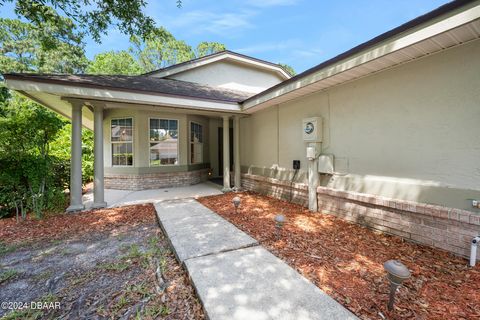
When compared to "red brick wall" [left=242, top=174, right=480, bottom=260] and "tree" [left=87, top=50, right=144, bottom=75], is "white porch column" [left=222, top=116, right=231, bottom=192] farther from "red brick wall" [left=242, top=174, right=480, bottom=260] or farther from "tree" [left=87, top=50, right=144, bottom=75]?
"tree" [left=87, top=50, right=144, bottom=75]

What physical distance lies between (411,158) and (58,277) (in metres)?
5.49

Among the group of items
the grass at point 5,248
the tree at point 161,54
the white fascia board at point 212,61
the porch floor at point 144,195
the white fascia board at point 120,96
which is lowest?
the grass at point 5,248

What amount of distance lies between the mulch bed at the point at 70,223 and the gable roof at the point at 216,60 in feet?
23.0

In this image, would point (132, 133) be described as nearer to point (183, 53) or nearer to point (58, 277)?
point (58, 277)

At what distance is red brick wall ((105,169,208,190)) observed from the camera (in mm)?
8088

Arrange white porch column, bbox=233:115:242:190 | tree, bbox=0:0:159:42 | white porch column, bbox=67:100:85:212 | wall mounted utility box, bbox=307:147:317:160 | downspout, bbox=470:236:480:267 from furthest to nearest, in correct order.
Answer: white porch column, bbox=233:115:242:190, white porch column, bbox=67:100:85:212, tree, bbox=0:0:159:42, wall mounted utility box, bbox=307:147:317:160, downspout, bbox=470:236:480:267

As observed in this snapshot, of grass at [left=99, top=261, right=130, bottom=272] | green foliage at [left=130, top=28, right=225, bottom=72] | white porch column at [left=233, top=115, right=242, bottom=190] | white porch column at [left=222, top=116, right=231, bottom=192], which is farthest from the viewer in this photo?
green foliage at [left=130, top=28, right=225, bottom=72]

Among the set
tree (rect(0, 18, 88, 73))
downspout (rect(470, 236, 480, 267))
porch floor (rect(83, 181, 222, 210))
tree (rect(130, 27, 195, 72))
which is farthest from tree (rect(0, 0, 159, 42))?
tree (rect(130, 27, 195, 72))

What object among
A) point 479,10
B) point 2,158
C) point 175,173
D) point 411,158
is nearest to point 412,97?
point 411,158

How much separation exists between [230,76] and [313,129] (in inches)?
295

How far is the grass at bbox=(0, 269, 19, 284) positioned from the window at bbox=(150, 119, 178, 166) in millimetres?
5613

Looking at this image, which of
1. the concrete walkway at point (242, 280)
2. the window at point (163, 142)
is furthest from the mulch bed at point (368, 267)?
the window at point (163, 142)

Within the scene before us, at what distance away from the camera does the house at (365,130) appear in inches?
112

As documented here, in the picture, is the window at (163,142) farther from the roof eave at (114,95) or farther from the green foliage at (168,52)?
the green foliage at (168,52)
